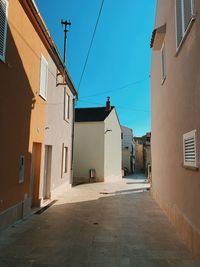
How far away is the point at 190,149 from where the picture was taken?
437 cm

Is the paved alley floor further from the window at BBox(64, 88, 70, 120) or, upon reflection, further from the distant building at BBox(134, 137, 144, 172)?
the distant building at BBox(134, 137, 144, 172)

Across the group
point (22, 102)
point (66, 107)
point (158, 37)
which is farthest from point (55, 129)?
point (158, 37)

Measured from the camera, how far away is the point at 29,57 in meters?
6.66

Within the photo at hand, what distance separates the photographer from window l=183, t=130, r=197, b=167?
4059mm

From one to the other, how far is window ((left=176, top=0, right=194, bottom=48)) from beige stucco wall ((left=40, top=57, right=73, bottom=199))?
5.35 meters

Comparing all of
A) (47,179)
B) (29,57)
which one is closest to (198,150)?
(29,57)

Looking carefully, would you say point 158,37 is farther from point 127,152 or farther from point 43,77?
point 127,152

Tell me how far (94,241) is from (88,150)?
1446cm

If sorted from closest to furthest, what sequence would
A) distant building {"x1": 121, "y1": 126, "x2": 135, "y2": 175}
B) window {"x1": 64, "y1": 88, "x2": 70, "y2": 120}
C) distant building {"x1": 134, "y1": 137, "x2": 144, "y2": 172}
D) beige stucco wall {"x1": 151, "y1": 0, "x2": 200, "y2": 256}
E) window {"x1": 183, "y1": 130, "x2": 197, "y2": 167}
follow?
beige stucco wall {"x1": 151, "y1": 0, "x2": 200, "y2": 256} → window {"x1": 183, "y1": 130, "x2": 197, "y2": 167} → window {"x1": 64, "y1": 88, "x2": 70, "y2": 120} → distant building {"x1": 121, "y1": 126, "x2": 135, "y2": 175} → distant building {"x1": 134, "y1": 137, "x2": 144, "y2": 172}

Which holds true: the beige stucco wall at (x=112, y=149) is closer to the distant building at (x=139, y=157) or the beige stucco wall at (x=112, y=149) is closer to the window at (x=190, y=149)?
the window at (x=190, y=149)

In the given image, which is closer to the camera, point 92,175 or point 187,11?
Result: point 187,11

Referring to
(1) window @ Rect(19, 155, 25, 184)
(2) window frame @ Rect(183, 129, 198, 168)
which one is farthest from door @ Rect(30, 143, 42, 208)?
(2) window frame @ Rect(183, 129, 198, 168)

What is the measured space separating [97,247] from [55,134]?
257 inches

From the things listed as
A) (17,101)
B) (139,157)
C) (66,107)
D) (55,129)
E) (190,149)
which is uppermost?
(66,107)
